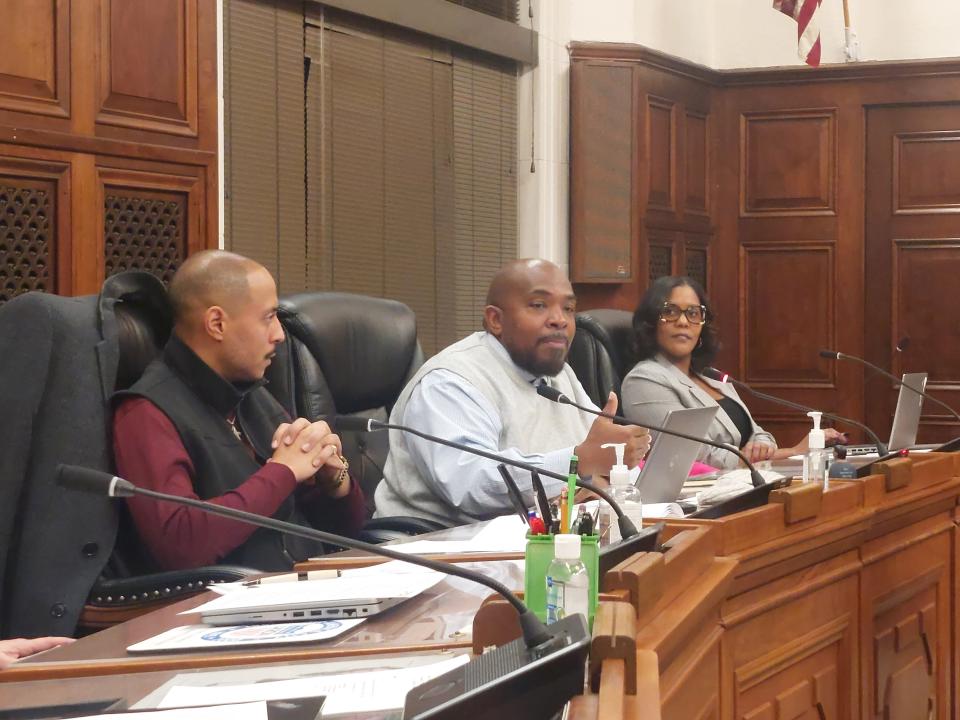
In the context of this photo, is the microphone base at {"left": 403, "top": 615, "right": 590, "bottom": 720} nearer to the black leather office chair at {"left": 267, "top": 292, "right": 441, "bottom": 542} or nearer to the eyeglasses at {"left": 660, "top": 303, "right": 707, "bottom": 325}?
the black leather office chair at {"left": 267, "top": 292, "right": 441, "bottom": 542}

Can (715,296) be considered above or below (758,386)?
above

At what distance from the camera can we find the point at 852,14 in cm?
588

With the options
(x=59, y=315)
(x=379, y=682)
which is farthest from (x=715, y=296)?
(x=379, y=682)

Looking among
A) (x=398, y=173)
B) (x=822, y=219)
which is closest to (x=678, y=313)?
(x=398, y=173)

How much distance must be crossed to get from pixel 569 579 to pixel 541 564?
90 mm

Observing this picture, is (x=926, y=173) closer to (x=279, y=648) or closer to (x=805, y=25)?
(x=805, y=25)

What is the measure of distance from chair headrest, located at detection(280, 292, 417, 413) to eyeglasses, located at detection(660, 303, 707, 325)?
46.2 inches

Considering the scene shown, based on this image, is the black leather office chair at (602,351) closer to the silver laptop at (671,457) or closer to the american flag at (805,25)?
the silver laptop at (671,457)

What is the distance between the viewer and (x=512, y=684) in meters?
0.86

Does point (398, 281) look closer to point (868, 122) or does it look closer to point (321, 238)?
point (321, 238)

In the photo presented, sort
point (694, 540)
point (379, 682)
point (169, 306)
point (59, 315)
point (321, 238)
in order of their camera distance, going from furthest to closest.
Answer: point (321, 238)
point (169, 306)
point (59, 315)
point (694, 540)
point (379, 682)

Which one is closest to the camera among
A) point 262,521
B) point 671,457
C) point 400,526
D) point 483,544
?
point 262,521

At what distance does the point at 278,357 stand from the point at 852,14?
412cm

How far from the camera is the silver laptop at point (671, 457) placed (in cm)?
221
